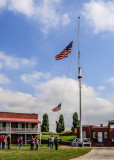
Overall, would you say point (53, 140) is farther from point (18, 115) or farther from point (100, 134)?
point (18, 115)

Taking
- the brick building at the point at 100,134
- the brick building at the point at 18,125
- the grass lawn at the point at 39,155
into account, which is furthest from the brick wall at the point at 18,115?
the grass lawn at the point at 39,155

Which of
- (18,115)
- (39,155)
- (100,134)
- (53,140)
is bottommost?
(100,134)

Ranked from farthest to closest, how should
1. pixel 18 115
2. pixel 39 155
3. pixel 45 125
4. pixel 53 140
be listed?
pixel 45 125, pixel 18 115, pixel 53 140, pixel 39 155

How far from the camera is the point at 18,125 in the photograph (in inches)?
2162

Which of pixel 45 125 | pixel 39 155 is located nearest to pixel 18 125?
pixel 45 125

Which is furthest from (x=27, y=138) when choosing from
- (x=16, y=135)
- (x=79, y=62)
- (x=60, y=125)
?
(x=60, y=125)

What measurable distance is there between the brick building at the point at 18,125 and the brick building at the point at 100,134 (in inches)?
438

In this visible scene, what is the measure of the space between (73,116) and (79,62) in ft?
Answer: 149

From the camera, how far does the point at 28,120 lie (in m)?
55.8

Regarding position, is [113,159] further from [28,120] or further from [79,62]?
[28,120]

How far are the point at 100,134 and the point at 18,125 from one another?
638 inches

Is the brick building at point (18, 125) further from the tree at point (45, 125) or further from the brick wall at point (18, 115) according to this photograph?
the tree at point (45, 125)

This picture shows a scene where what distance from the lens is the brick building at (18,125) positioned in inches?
2063

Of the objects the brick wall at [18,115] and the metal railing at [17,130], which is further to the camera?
the brick wall at [18,115]
